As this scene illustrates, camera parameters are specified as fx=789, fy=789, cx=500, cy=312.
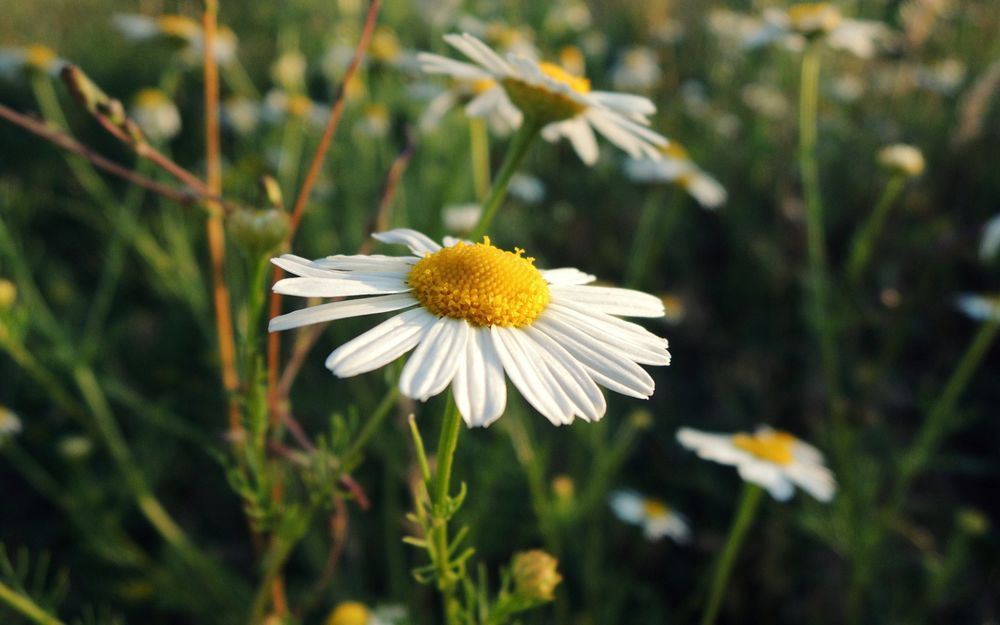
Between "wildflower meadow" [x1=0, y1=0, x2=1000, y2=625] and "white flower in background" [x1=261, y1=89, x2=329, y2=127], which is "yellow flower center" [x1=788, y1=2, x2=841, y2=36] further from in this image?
"white flower in background" [x1=261, y1=89, x2=329, y2=127]

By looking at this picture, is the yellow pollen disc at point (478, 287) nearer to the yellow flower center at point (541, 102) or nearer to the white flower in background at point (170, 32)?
the yellow flower center at point (541, 102)

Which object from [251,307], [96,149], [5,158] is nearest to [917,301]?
[251,307]

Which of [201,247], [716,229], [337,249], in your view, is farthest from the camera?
[716,229]

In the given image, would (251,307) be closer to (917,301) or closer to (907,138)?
(917,301)

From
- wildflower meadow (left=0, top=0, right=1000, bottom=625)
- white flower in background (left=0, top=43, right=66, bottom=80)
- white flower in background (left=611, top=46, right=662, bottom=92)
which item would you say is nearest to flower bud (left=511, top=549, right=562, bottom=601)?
wildflower meadow (left=0, top=0, right=1000, bottom=625)

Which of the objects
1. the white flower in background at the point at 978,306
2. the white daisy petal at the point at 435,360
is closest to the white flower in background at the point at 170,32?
the white daisy petal at the point at 435,360

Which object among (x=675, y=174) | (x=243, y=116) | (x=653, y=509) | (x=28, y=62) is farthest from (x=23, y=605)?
(x=243, y=116)

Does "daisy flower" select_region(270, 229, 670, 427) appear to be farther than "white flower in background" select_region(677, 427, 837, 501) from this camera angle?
No
